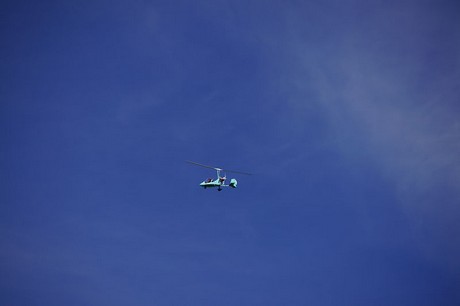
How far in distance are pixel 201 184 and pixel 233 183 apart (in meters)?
9.81

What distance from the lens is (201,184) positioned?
117m

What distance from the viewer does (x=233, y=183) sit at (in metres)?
118
